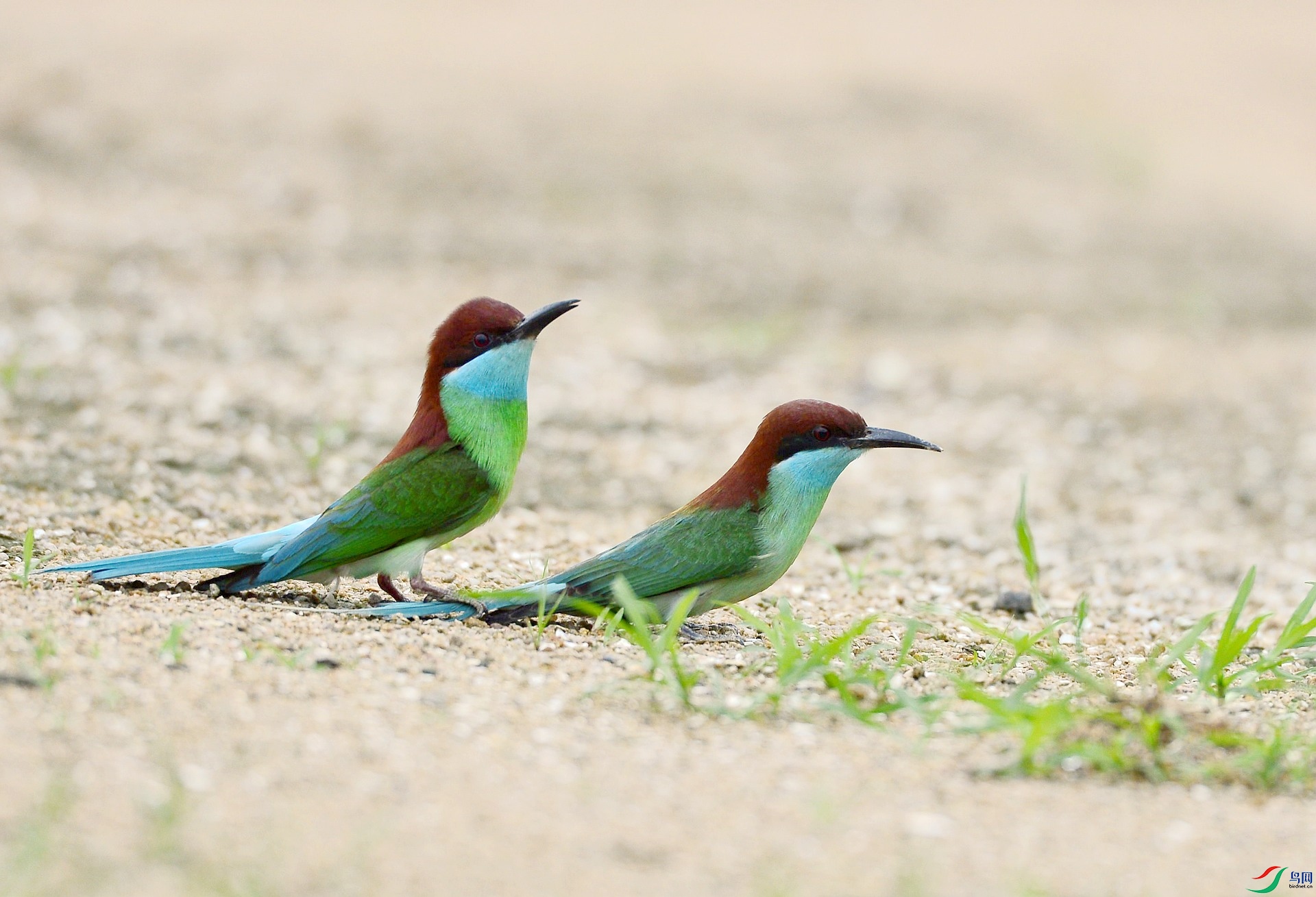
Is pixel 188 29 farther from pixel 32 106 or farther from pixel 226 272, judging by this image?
pixel 226 272

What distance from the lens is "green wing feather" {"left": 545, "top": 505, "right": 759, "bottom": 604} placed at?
3.81 metres

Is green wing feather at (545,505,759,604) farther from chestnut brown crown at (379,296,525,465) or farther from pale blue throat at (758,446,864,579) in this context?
chestnut brown crown at (379,296,525,465)

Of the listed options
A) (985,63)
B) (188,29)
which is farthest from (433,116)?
(985,63)

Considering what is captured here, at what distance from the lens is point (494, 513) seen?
4.01m

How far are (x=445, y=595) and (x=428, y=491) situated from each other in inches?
10.7

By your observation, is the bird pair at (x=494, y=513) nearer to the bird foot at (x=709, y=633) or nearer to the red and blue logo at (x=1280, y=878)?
the bird foot at (x=709, y=633)

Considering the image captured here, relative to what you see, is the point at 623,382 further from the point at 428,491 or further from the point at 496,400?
the point at 428,491

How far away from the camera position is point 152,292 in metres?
8.02

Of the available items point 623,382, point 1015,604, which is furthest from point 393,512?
point 623,382

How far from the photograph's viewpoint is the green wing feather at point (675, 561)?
3.81m

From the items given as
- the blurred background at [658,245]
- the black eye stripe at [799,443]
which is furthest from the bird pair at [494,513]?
the blurred background at [658,245]

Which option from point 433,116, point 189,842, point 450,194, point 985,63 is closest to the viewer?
point 189,842

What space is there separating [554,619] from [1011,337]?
17.7ft

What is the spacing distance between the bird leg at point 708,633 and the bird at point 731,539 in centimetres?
6
